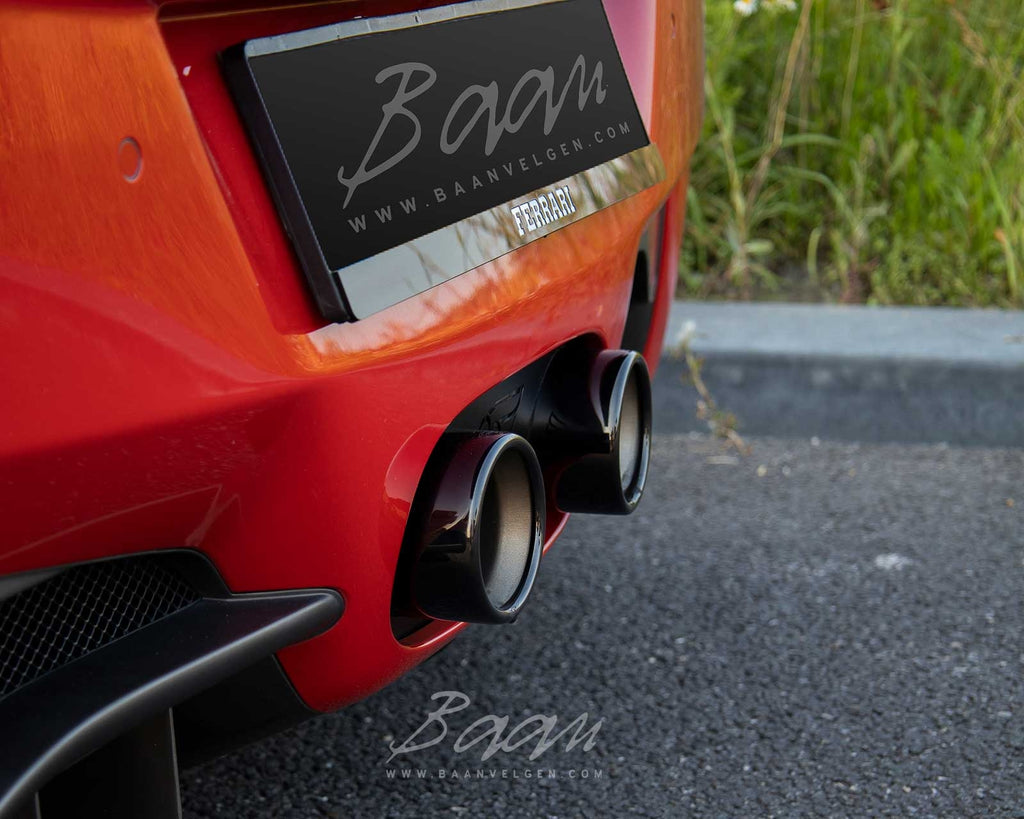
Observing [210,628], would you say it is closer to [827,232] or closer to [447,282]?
[447,282]

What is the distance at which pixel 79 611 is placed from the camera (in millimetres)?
1028

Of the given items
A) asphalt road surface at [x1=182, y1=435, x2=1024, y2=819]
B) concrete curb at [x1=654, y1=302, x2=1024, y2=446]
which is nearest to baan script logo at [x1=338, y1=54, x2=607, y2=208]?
asphalt road surface at [x1=182, y1=435, x2=1024, y2=819]

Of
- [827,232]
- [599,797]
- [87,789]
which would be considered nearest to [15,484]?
[87,789]

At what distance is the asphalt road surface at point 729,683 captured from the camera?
168cm

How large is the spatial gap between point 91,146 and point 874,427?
104 inches

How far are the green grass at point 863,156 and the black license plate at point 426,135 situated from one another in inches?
101

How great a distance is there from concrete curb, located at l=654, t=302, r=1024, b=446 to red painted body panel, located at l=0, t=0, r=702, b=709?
2.12 m

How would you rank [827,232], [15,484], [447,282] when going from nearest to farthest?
[15,484] < [447,282] < [827,232]

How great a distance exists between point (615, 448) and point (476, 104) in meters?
0.47

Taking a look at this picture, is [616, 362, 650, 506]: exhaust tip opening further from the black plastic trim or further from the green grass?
the green grass

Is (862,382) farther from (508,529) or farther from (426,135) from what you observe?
A: (426,135)

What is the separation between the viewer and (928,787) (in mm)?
1674

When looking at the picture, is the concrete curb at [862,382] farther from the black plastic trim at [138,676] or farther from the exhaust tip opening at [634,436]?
the black plastic trim at [138,676]

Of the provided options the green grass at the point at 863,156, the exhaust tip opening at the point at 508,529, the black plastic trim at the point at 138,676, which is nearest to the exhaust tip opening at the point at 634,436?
the exhaust tip opening at the point at 508,529
